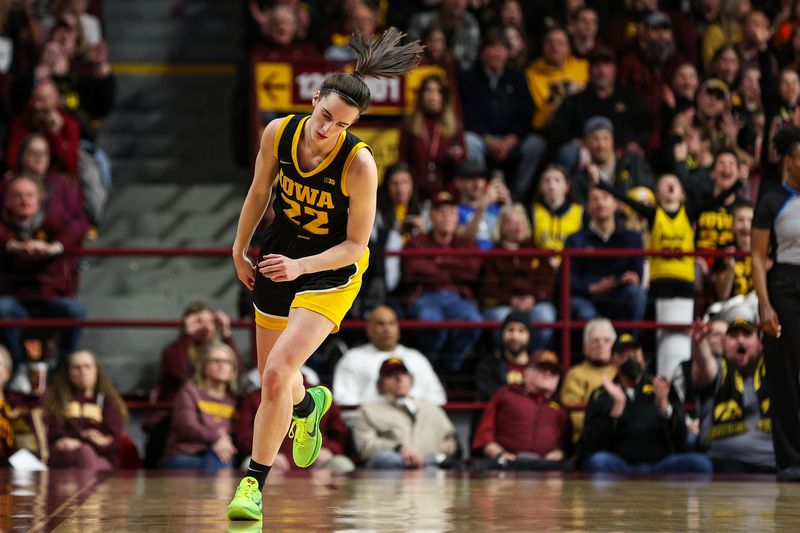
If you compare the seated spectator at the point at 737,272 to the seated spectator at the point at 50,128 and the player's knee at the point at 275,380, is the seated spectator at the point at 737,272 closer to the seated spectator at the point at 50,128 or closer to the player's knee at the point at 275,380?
the player's knee at the point at 275,380

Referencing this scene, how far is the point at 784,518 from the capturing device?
631 cm

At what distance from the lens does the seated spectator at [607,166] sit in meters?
11.7

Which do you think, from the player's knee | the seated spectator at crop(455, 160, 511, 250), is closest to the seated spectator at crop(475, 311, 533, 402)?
the seated spectator at crop(455, 160, 511, 250)

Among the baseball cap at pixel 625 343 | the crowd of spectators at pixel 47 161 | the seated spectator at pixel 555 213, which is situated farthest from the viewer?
the seated spectator at pixel 555 213

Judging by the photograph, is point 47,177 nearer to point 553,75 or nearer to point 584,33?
point 553,75

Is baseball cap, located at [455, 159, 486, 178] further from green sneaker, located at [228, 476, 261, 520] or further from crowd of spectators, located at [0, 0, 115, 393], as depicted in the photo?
green sneaker, located at [228, 476, 261, 520]

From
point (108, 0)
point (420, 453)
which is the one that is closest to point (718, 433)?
point (420, 453)

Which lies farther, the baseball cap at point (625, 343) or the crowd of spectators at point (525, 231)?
the baseball cap at point (625, 343)

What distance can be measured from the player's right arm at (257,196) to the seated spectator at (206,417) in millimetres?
3177

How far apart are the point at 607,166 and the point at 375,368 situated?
10.1 feet

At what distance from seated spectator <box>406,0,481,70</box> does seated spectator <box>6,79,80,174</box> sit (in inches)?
136

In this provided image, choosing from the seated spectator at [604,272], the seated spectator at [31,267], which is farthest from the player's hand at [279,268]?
the seated spectator at [604,272]

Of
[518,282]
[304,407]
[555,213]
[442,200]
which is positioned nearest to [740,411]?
[518,282]

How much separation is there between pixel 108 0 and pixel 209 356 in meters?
6.78
